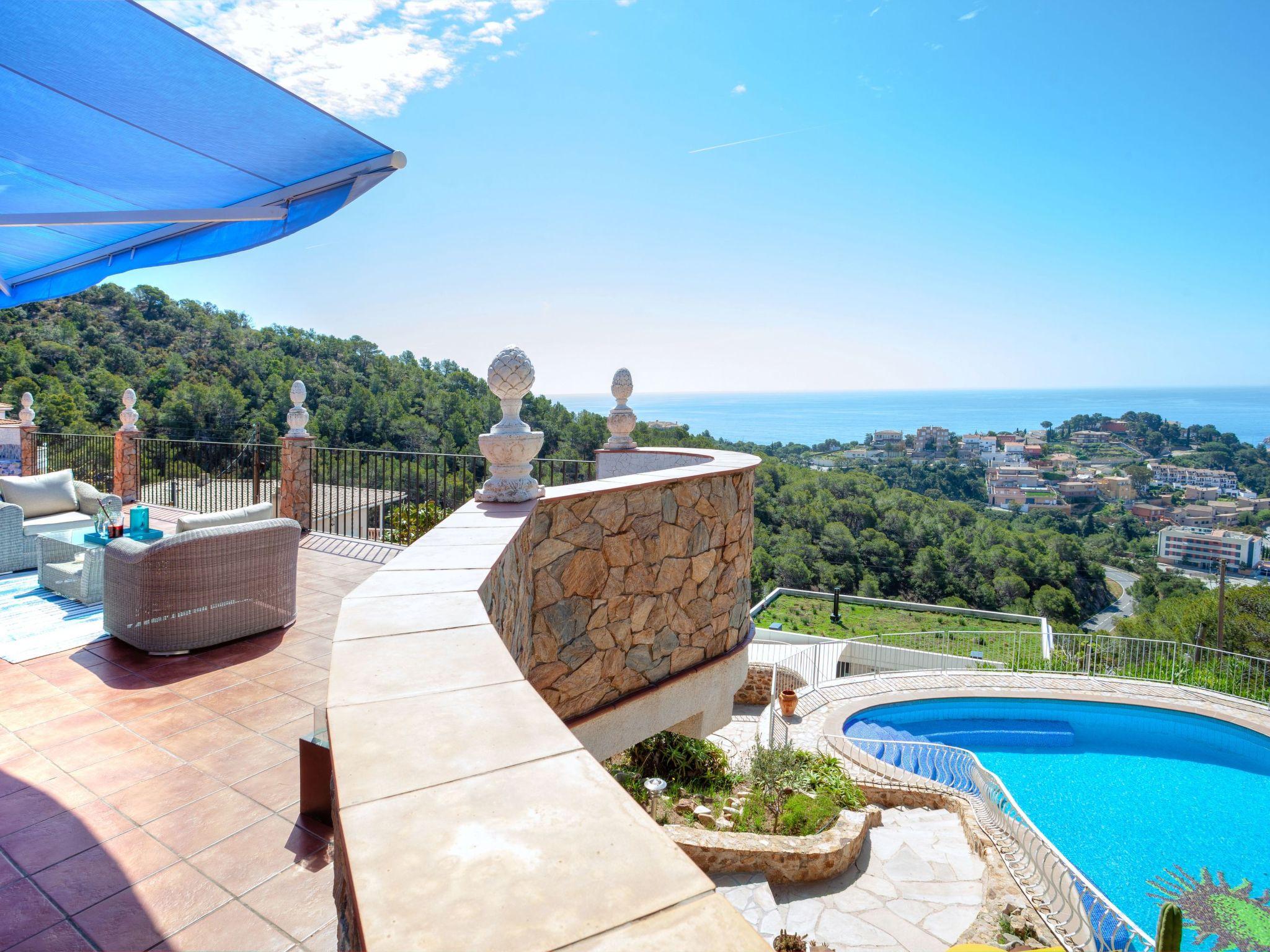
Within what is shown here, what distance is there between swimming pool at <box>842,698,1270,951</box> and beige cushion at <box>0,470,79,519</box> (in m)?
10.2

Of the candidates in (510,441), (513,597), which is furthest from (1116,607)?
(513,597)

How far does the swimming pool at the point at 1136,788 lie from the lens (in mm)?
7219

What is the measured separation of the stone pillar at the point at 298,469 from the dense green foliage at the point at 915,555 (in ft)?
78.6

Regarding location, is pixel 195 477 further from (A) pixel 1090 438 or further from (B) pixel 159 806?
(A) pixel 1090 438

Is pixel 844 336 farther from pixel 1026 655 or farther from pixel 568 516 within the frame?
pixel 568 516

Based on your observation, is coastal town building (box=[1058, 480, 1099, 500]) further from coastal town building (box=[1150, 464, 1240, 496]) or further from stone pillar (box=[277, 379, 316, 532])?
stone pillar (box=[277, 379, 316, 532])

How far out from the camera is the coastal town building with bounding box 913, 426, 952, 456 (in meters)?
63.0

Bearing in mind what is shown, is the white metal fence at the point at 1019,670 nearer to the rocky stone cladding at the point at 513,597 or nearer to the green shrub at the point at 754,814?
the green shrub at the point at 754,814

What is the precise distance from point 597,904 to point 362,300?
23418 mm

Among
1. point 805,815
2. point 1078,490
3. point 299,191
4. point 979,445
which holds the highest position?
point 299,191

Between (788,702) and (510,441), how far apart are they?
9.23 metres

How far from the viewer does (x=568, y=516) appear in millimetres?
3600

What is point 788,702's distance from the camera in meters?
11.1

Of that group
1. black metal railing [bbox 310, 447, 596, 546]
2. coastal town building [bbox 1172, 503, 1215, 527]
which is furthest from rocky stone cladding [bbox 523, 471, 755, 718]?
coastal town building [bbox 1172, 503, 1215, 527]
